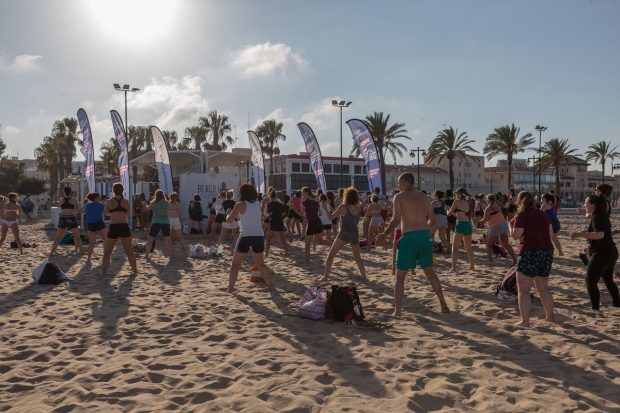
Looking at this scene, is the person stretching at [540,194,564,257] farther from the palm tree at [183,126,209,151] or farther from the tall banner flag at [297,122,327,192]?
the palm tree at [183,126,209,151]

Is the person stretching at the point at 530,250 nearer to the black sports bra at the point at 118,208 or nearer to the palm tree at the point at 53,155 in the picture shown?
the black sports bra at the point at 118,208

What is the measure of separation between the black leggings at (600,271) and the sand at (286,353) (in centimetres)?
16

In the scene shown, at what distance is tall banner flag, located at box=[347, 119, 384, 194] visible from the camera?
1747cm

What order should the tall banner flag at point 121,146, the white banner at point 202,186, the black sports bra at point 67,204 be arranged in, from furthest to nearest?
the white banner at point 202,186
the tall banner flag at point 121,146
the black sports bra at point 67,204

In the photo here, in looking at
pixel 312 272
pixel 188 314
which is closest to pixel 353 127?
pixel 312 272

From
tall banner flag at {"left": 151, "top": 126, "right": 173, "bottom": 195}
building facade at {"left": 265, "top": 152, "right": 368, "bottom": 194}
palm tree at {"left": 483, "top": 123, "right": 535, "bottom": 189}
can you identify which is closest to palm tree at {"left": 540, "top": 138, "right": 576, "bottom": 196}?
palm tree at {"left": 483, "top": 123, "right": 535, "bottom": 189}

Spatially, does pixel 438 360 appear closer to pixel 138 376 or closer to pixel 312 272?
pixel 138 376

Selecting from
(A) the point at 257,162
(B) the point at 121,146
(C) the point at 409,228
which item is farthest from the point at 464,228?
(A) the point at 257,162

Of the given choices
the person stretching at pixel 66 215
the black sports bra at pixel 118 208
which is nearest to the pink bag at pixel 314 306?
the black sports bra at pixel 118 208

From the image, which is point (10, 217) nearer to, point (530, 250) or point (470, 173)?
point (530, 250)

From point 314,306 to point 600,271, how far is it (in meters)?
3.07

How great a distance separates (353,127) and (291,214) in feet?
20.7

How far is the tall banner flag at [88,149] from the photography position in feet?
58.2

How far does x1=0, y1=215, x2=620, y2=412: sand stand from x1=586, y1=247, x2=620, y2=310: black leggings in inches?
6.4
